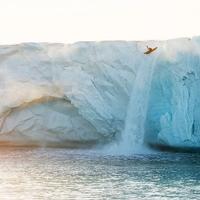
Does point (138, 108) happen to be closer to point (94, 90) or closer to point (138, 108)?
point (138, 108)

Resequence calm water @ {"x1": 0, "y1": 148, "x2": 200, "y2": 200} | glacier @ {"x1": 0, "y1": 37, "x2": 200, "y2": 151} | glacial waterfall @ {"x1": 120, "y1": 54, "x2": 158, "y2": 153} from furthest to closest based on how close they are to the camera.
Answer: glacial waterfall @ {"x1": 120, "y1": 54, "x2": 158, "y2": 153}
glacier @ {"x1": 0, "y1": 37, "x2": 200, "y2": 151}
calm water @ {"x1": 0, "y1": 148, "x2": 200, "y2": 200}

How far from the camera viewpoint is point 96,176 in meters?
19.8

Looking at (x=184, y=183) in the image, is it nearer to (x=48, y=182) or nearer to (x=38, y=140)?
(x=48, y=182)

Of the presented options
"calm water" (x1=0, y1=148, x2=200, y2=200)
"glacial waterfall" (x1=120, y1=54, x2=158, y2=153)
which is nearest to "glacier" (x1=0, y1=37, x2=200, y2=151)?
"glacial waterfall" (x1=120, y1=54, x2=158, y2=153)

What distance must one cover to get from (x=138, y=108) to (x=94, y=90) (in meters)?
1.90

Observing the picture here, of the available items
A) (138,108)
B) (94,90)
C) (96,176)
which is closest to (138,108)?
(138,108)

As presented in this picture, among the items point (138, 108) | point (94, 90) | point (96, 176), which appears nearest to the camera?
point (96, 176)

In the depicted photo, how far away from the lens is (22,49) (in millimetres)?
29078

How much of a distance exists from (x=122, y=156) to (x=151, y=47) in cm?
519

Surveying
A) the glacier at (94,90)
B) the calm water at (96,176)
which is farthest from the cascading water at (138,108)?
the calm water at (96,176)

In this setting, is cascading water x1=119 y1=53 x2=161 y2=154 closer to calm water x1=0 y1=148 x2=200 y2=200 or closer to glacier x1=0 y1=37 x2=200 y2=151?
glacier x1=0 y1=37 x2=200 y2=151

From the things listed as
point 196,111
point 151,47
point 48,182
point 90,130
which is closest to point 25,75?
point 90,130

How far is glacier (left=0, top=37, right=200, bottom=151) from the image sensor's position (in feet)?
89.6

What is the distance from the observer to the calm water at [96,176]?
16812mm
